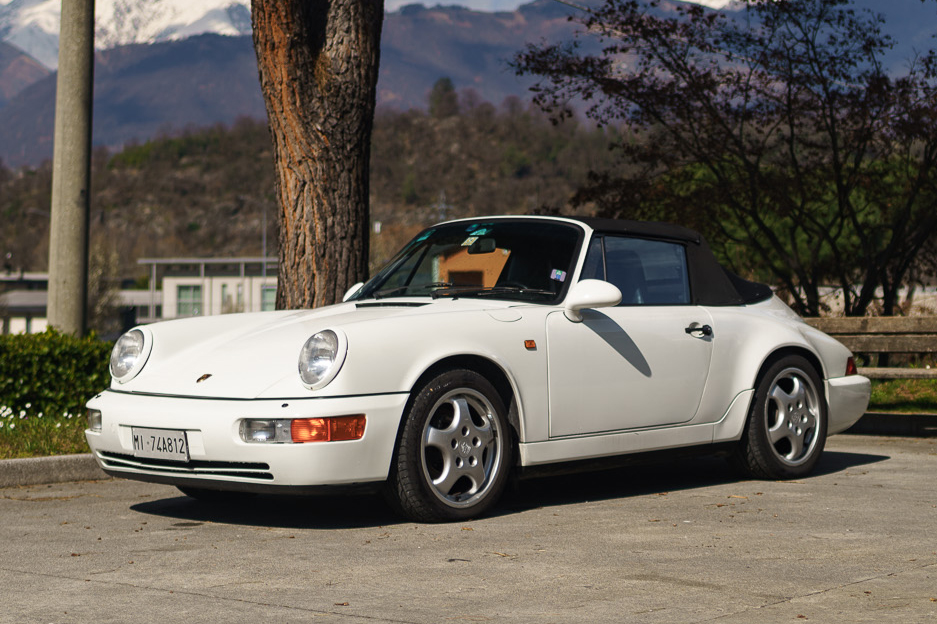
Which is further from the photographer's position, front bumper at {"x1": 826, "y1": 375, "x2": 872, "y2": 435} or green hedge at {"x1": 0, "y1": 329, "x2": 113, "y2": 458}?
green hedge at {"x1": 0, "y1": 329, "x2": 113, "y2": 458}

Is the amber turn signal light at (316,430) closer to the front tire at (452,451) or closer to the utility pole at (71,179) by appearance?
the front tire at (452,451)

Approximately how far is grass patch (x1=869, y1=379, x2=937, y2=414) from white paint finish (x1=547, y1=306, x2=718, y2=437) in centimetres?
512

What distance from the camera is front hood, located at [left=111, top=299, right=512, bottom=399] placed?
539 centimetres

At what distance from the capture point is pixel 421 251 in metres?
6.85

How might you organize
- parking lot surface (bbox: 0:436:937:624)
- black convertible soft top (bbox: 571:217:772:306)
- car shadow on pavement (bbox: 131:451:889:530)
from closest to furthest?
1. parking lot surface (bbox: 0:436:937:624)
2. car shadow on pavement (bbox: 131:451:889:530)
3. black convertible soft top (bbox: 571:217:772:306)

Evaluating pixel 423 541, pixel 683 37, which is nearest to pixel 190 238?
pixel 683 37

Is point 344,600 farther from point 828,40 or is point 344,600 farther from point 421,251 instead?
point 828,40

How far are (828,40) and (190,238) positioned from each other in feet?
445

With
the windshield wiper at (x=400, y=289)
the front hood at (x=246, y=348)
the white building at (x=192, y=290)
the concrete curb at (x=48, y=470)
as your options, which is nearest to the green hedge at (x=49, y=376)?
the concrete curb at (x=48, y=470)

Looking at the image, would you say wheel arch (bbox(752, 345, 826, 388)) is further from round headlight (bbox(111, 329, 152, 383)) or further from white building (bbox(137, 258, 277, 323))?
white building (bbox(137, 258, 277, 323))

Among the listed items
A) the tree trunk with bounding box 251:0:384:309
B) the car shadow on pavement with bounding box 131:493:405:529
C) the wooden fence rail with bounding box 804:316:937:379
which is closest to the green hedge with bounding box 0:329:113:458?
the tree trunk with bounding box 251:0:384:309

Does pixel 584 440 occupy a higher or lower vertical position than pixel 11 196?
lower

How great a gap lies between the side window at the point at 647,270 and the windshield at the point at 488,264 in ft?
0.93

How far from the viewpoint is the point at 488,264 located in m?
6.51
